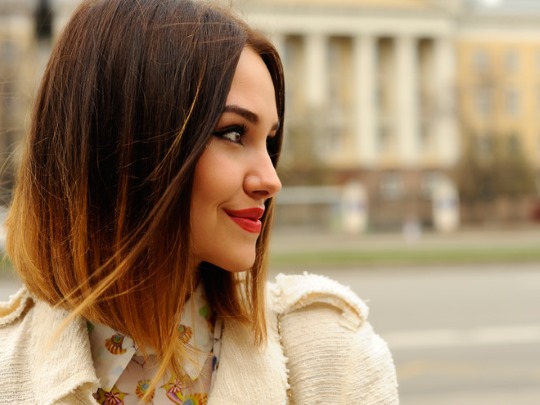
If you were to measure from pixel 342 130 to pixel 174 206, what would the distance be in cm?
4969

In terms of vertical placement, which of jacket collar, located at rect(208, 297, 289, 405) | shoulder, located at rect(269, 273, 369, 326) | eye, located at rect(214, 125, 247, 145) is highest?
eye, located at rect(214, 125, 247, 145)

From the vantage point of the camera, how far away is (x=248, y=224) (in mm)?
1263

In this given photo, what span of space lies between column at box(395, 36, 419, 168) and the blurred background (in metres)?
0.10

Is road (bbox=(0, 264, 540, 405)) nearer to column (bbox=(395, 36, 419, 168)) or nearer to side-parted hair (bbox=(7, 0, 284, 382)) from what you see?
side-parted hair (bbox=(7, 0, 284, 382))

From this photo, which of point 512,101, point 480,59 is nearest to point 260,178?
point 480,59

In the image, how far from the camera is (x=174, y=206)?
120 cm

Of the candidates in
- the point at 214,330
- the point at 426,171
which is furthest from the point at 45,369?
the point at 426,171

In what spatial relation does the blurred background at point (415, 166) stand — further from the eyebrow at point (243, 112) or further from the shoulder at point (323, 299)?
the shoulder at point (323, 299)

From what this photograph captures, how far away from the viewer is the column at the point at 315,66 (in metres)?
49.8

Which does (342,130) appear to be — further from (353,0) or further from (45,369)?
(45,369)

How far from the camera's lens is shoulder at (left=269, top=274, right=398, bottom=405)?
1267 millimetres

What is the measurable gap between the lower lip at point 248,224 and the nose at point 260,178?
0.14ft

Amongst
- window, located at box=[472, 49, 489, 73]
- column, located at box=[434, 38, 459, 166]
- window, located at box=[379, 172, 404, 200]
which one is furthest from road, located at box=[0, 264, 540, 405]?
window, located at box=[472, 49, 489, 73]

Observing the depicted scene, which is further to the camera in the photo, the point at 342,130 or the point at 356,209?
the point at 342,130
